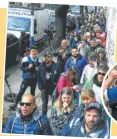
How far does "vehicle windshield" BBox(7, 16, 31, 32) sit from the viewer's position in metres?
1.35

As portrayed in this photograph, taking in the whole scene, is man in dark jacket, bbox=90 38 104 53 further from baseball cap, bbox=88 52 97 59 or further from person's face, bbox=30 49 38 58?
person's face, bbox=30 49 38 58

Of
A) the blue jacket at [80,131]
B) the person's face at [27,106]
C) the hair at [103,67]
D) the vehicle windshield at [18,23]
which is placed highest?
the vehicle windshield at [18,23]

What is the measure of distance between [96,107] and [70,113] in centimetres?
12

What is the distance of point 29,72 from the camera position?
1361 millimetres

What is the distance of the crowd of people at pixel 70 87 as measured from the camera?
1.36m

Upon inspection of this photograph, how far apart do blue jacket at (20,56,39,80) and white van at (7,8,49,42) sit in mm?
92

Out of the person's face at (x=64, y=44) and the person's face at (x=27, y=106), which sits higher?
the person's face at (x=64, y=44)

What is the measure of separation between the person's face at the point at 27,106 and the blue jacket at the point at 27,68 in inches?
3.8

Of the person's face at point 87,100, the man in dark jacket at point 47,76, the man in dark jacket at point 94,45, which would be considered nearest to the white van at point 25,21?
the man in dark jacket at point 47,76

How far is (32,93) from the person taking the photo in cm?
136

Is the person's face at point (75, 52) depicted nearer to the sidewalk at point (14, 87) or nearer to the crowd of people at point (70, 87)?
the crowd of people at point (70, 87)

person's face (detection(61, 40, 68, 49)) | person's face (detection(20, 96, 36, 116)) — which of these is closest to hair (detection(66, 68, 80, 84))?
person's face (detection(61, 40, 68, 49))

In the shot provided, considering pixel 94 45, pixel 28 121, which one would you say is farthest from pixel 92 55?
pixel 28 121

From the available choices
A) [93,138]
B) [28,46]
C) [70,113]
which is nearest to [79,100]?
[70,113]
